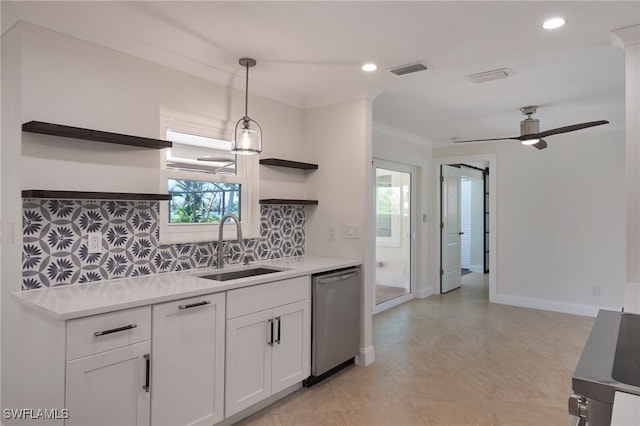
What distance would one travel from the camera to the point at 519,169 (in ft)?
17.9

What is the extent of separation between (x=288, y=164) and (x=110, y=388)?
2138mm

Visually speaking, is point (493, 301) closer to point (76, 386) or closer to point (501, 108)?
point (501, 108)

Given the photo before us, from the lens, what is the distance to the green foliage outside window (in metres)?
2.82

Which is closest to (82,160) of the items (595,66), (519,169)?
(595,66)

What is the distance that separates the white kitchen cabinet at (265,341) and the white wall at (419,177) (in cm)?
295

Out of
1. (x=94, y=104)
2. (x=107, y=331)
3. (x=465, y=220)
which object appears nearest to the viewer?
(x=107, y=331)

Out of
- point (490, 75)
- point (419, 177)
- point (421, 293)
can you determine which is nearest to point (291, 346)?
point (490, 75)

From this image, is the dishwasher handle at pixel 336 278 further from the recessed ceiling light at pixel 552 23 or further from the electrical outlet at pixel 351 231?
the recessed ceiling light at pixel 552 23

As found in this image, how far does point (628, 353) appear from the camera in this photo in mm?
1143

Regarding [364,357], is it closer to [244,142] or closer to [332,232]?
[332,232]

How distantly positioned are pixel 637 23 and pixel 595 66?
755 millimetres

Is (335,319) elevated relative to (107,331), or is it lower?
lower

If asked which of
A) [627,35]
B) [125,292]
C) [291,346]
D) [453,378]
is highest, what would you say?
[627,35]

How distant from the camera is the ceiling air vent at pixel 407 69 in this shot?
9.41 feet
